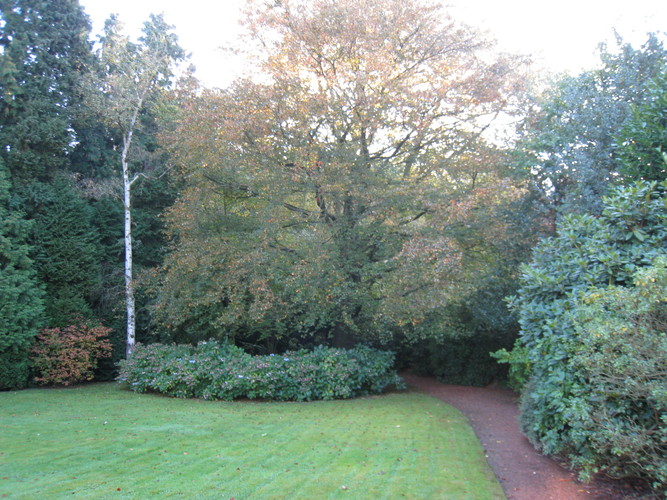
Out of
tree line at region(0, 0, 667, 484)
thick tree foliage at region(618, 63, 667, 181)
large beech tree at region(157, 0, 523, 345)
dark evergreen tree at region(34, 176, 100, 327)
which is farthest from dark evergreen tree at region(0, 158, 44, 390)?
thick tree foliage at region(618, 63, 667, 181)

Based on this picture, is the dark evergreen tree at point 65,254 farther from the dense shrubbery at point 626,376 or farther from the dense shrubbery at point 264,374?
the dense shrubbery at point 626,376

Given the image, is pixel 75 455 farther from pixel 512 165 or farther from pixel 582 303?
pixel 512 165

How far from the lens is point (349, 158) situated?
42.2 ft

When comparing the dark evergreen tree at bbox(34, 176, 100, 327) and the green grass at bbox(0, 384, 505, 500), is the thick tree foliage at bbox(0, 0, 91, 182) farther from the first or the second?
the green grass at bbox(0, 384, 505, 500)

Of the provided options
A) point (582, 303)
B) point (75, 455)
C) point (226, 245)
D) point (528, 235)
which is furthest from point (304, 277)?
point (582, 303)

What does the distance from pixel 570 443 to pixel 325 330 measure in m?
10.2

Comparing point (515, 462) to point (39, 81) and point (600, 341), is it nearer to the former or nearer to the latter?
point (600, 341)

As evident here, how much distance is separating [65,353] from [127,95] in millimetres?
9207

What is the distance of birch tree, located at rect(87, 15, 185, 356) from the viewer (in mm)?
17203

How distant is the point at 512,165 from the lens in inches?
502

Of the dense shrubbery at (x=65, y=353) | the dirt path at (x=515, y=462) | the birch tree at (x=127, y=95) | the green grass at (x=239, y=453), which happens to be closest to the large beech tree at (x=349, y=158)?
the dirt path at (x=515, y=462)

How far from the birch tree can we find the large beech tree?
419cm

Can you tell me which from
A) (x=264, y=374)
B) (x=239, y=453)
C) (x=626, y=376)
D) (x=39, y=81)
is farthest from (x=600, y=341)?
(x=39, y=81)

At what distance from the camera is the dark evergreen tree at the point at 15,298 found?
14.4 metres
